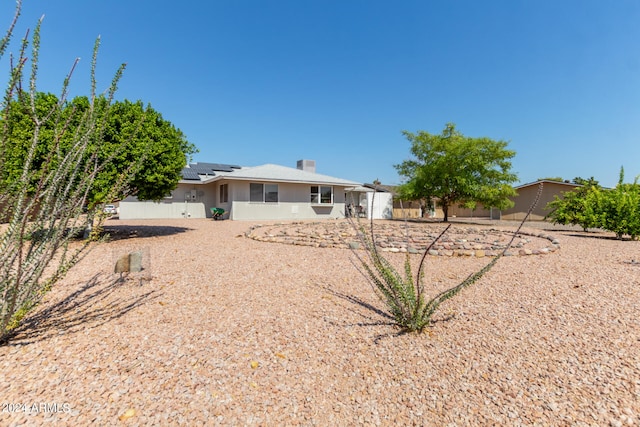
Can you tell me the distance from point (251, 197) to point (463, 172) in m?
12.5

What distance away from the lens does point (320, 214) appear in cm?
1950

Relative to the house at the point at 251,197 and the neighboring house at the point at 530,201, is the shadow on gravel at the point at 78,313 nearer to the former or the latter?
the house at the point at 251,197

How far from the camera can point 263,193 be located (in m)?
17.5

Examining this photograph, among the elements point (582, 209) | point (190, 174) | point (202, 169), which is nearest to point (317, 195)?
point (190, 174)

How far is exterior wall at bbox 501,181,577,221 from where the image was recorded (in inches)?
885

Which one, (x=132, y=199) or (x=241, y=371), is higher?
(x=132, y=199)

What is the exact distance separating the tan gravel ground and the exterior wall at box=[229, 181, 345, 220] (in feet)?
41.4

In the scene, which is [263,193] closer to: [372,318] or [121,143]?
[121,143]

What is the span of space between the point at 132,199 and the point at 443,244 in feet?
58.8

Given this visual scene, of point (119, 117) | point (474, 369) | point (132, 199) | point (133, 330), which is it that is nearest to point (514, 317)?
point (474, 369)

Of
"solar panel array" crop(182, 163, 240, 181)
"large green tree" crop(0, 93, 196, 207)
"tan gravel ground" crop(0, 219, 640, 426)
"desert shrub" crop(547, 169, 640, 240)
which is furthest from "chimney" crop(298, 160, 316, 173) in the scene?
"tan gravel ground" crop(0, 219, 640, 426)

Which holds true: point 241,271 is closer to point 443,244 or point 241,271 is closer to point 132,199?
point 443,244

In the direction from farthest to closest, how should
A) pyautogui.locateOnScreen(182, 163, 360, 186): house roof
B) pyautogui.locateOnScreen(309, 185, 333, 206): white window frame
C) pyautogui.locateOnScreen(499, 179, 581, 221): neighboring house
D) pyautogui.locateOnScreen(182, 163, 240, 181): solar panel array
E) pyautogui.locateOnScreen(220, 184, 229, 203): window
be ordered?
pyautogui.locateOnScreen(499, 179, 581, 221): neighboring house, pyautogui.locateOnScreen(182, 163, 240, 181): solar panel array, pyautogui.locateOnScreen(309, 185, 333, 206): white window frame, pyautogui.locateOnScreen(220, 184, 229, 203): window, pyautogui.locateOnScreen(182, 163, 360, 186): house roof

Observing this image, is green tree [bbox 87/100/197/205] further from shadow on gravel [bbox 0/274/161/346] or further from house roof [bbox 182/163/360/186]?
house roof [bbox 182/163/360/186]
